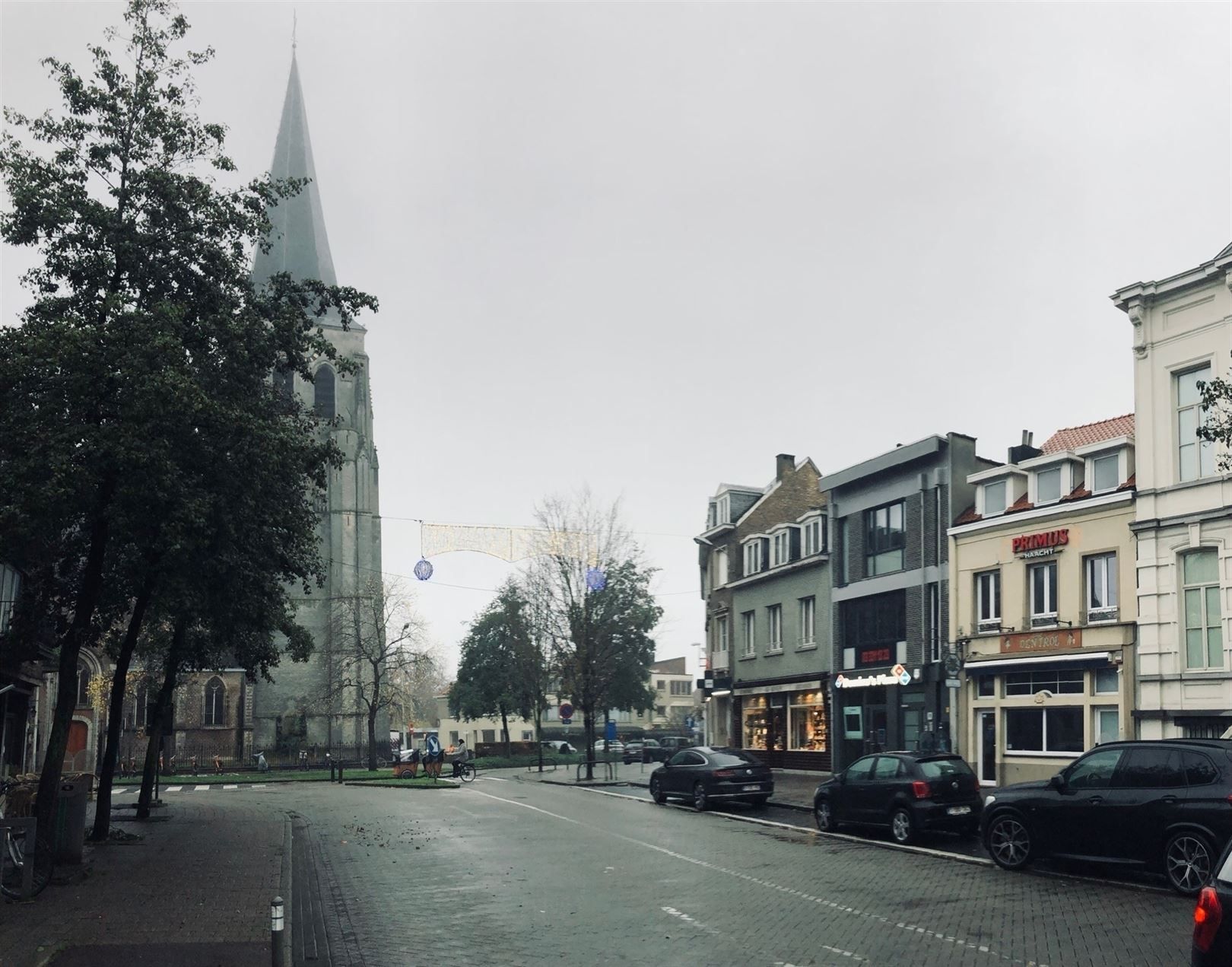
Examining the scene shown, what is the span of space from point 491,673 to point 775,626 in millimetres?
49771

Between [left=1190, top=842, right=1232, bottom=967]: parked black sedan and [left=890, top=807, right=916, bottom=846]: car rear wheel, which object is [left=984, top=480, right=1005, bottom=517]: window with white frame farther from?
[left=1190, top=842, right=1232, bottom=967]: parked black sedan

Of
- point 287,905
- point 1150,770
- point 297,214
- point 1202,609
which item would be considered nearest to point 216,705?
point 297,214

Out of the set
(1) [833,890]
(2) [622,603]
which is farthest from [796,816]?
(2) [622,603]

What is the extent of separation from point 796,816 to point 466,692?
72120 millimetres

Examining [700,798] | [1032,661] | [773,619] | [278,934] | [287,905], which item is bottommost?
[700,798]

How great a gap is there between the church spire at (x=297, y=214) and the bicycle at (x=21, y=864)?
73.4 m

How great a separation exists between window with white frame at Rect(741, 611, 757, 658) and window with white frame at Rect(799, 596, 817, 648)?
12.5ft

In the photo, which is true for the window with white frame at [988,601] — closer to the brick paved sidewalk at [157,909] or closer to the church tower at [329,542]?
the brick paved sidewalk at [157,909]

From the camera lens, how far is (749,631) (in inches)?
1855

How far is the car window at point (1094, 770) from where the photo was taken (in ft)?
50.1

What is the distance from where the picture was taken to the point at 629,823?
24766mm

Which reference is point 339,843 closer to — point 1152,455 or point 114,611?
point 114,611

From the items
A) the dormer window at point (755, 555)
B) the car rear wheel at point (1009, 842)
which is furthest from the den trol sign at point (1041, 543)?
the dormer window at point (755, 555)

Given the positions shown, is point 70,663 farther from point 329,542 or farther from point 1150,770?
point 329,542
